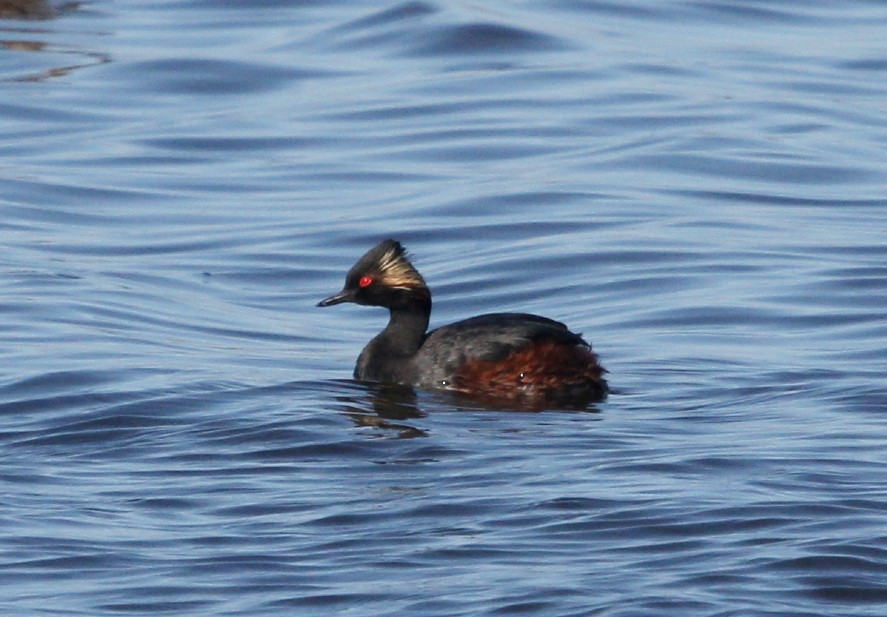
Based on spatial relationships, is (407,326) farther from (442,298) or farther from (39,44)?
(39,44)

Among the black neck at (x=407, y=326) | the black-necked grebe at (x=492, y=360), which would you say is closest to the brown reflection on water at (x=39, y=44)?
the black neck at (x=407, y=326)

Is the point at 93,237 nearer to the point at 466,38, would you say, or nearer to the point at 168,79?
the point at 168,79

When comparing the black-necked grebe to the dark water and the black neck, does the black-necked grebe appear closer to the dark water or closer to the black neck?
the black neck

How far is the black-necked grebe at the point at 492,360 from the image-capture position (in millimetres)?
11195

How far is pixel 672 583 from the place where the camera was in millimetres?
7250

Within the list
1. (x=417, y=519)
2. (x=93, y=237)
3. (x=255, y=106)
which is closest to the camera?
(x=417, y=519)

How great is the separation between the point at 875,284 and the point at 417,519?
712 cm

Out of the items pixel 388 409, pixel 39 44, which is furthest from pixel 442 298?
pixel 39 44

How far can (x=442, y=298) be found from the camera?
15.0 metres

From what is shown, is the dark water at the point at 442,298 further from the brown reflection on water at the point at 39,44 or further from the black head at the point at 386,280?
the black head at the point at 386,280

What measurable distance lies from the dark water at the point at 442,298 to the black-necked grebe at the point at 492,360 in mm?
221

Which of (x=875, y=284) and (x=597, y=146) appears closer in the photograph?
(x=875, y=284)

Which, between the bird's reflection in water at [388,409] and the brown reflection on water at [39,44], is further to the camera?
the brown reflection on water at [39,44]

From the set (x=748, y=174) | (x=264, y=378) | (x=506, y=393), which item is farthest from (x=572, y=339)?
(x=748, y=174)
